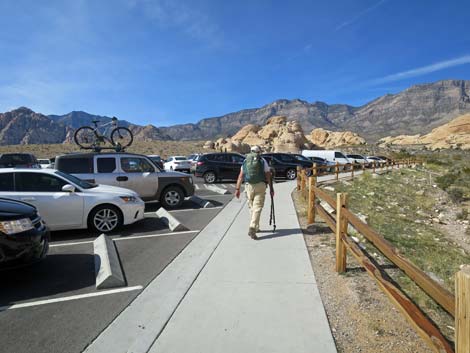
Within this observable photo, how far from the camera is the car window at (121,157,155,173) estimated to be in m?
9.01

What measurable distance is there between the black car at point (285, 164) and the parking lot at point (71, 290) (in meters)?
12.7

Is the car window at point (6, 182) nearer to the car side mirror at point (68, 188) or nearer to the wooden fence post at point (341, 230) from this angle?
the car side mirror at point (68, 188)

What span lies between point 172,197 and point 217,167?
784 centimetres

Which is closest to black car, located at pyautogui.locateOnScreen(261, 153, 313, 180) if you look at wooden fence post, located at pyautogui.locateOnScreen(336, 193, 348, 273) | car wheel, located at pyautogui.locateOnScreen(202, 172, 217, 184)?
car wheel, located at pyautogui.locateOnScreen(202, 172, 217, 184)

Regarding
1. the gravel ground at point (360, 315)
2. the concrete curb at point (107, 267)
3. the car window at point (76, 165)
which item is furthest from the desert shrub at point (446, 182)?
the concrete curb at point (107, 267)

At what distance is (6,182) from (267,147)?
70.6 meters

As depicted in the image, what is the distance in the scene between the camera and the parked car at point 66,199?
610 centimetres

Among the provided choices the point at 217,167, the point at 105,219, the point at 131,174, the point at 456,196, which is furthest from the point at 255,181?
the point at 456,196

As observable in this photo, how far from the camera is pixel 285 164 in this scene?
18938 millimetres

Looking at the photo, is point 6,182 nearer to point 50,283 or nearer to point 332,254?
point 50,283

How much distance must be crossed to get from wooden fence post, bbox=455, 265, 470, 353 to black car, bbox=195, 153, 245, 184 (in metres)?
15.5

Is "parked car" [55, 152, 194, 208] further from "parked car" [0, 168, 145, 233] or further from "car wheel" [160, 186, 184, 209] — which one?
"parked car" [0, 168, 145, 233]

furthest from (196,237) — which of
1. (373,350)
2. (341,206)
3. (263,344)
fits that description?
(373,350)

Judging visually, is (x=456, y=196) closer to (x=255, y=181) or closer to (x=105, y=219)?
(x=255, y=181)
